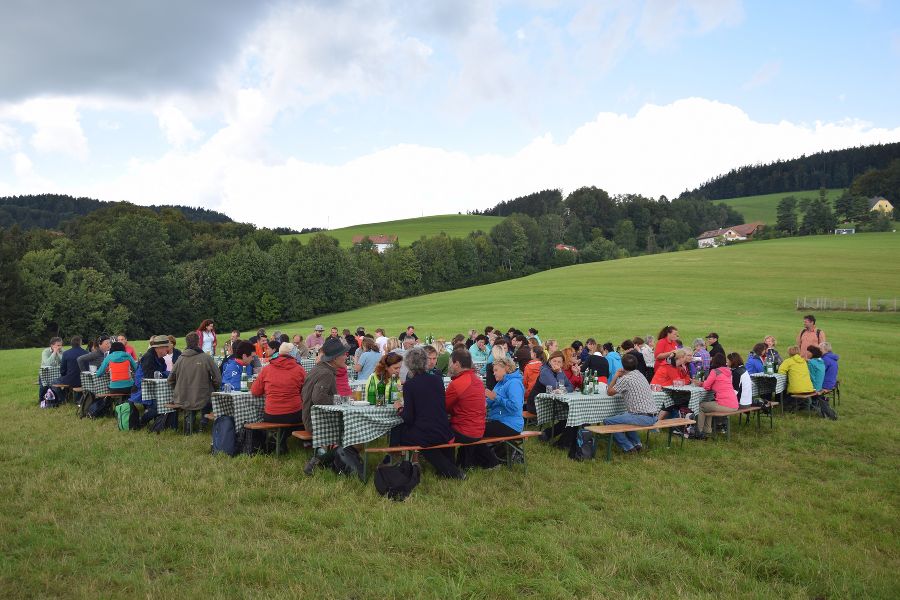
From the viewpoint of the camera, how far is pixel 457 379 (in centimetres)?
796

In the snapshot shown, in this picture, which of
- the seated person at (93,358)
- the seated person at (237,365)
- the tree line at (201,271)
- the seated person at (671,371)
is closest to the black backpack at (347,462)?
the seated person at (237,365)

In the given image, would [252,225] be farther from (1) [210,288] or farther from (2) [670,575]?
(2) [670,575]

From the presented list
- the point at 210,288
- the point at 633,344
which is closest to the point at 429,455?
the point at 633,344

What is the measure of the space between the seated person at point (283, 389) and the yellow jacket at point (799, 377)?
10244 mm

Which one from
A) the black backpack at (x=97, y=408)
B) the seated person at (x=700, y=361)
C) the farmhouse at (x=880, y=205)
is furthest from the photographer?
the farmhouse at (x=880, y=205)

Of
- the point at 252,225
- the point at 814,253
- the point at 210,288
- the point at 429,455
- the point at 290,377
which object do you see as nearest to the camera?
the point at 429,455

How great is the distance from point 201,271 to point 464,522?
61.3 m

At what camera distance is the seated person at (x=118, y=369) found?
1151 centimetres

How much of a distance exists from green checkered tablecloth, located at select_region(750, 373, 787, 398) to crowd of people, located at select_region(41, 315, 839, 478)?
25 centimetres

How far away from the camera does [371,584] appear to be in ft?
15.9

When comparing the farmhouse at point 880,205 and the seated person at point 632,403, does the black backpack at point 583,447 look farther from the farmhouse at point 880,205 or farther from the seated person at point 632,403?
the farmhouse at point 880,205

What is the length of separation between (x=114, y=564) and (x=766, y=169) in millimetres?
198655

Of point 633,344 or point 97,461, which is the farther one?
point 633,344

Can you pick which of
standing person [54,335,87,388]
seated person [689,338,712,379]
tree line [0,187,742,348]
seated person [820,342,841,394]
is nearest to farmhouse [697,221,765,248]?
tree line [0,187,742,348]
